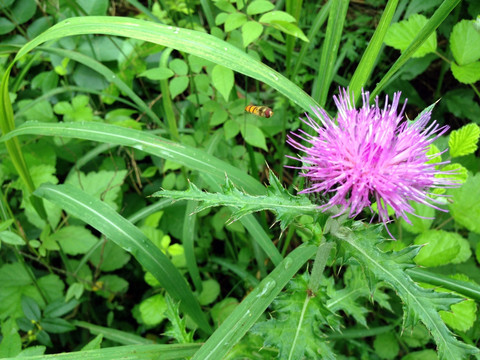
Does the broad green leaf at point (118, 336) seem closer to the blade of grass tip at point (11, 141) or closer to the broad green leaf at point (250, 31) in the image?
the blade of grass tip at point (11, 141)

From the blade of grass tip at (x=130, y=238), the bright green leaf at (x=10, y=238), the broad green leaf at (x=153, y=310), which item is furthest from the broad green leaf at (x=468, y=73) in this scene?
the bright green leaf at (x=10, y=238)

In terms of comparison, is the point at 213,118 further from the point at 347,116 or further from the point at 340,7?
the point at 347,116

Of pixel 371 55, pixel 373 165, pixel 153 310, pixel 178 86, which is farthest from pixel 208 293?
pixel 371 55

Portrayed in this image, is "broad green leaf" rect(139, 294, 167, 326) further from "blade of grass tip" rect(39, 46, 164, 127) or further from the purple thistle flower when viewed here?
the purple thistle flower

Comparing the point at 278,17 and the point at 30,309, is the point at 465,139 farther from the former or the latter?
the point at 30,309

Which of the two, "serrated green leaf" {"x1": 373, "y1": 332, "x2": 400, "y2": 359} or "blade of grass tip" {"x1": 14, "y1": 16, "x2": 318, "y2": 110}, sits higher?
"blade of grass tip" {"x1": 14, "y1": 16, "x2": 318, "y2": 110}

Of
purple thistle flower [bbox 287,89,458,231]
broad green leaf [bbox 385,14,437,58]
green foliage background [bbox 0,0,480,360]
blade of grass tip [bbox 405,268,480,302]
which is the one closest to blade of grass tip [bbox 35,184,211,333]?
green foliage background [bbox 0,0,480,360]

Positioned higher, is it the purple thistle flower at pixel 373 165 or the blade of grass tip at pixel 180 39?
the blade of grass tip at pixel 180 39
